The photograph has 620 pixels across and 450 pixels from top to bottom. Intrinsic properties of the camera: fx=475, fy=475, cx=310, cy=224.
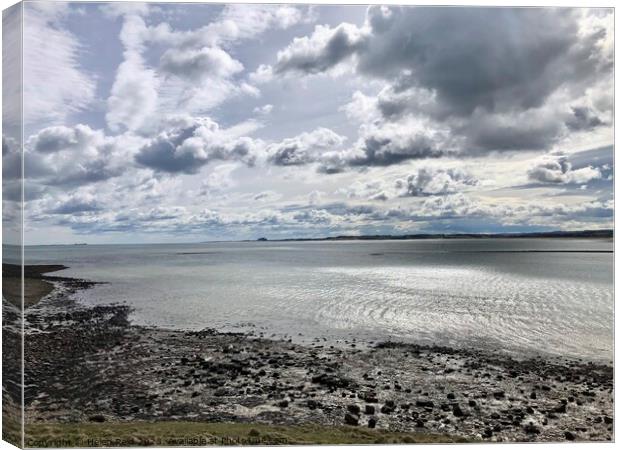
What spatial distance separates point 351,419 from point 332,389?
2.28 feet

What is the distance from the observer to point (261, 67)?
9.63m

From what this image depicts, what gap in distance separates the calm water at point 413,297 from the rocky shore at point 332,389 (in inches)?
28.4

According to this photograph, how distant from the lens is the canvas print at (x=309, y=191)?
8328 millimetres

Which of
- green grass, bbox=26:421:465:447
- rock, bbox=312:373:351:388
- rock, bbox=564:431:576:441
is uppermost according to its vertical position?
rock, bbox=312:373:351:388

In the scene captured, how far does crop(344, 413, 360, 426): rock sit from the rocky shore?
0.02m

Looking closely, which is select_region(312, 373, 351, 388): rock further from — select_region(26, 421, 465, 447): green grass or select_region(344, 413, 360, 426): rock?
select_region(26, 421, 465, 447): green grass

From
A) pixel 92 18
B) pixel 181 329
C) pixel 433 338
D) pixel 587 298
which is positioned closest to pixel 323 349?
pixel 433 338

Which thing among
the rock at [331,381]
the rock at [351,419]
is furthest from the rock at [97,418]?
the rock at [351,419]

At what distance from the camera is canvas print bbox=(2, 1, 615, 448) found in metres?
8.33

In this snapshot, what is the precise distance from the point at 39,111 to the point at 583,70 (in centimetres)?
1032

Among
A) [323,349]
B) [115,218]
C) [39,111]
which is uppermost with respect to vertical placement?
[39,111]

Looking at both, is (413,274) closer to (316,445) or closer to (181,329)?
(181,329)

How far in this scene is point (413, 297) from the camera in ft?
45.3

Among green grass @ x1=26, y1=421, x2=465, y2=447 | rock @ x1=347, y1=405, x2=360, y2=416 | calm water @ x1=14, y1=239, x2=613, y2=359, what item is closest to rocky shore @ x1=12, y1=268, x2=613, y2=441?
rock @ x1=347, y1=405, x2=360, y2=416
